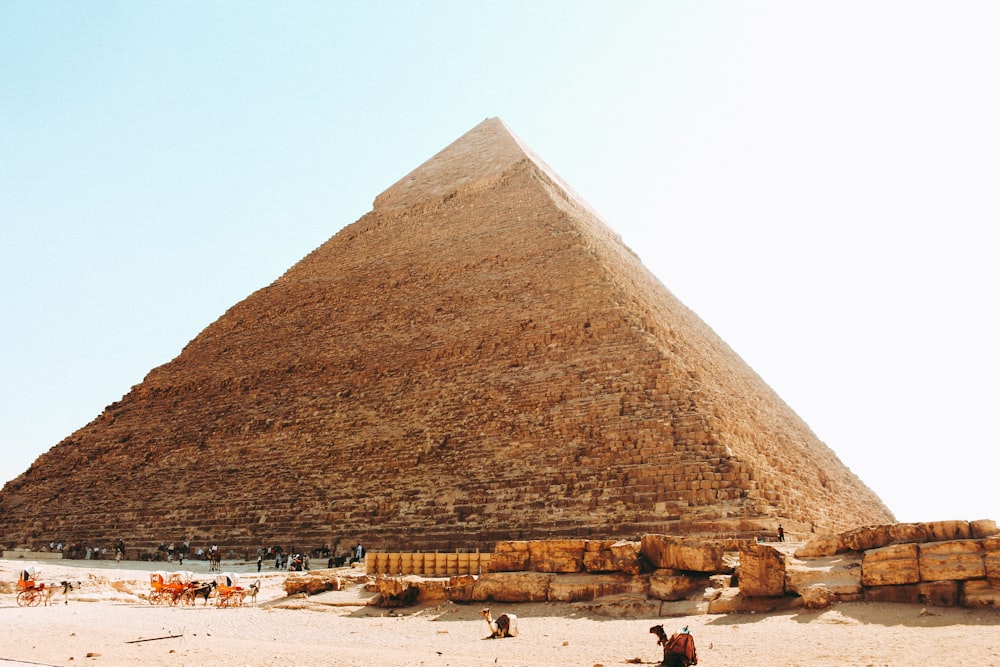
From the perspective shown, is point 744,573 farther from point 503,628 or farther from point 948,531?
point 503,628

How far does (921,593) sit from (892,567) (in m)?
0.22

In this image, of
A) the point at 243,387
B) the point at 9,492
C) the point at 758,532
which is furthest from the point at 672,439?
the point at 9,492

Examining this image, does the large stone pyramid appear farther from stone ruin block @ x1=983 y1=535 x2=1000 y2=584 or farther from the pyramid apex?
stone ruin block @ x1=983 y1=535 x2=1000 y2=584

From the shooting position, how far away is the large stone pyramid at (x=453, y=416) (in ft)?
37.1

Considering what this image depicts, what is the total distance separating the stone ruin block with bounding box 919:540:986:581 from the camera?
478cm

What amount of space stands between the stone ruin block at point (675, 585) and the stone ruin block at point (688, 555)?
0.31ft

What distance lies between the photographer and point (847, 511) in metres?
15.5

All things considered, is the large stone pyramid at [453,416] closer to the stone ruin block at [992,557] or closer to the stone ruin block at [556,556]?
the stone ruin block at [556,556]

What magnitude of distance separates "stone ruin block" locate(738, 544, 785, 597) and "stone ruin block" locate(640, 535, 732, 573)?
66cm

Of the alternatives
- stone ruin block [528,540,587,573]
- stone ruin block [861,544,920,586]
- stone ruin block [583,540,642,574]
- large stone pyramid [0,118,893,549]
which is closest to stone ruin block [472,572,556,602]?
stone ruin block [528,540,587,573]

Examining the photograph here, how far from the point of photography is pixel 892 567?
5.07m

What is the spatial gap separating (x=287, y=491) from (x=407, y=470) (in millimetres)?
2688

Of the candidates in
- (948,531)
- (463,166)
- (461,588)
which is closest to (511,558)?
(461,588)

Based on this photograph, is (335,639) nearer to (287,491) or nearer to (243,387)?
(287,491)
